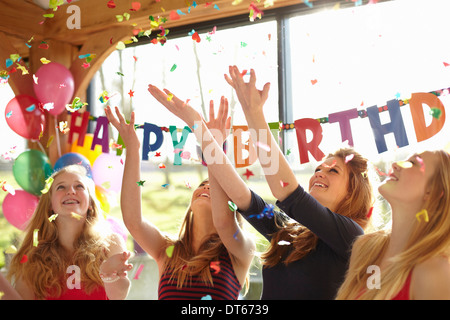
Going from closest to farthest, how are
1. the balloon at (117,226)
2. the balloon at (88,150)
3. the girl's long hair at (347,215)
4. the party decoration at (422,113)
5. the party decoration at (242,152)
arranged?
1. the girl's long hair at (347,215)
2. the party decoration at (422,113)
3. the party decoration at (242,152)
4. the balloon at (117,226)
5. the balloon at (88,150)

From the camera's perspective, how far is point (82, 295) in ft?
6.44

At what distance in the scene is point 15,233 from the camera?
3.47 meters

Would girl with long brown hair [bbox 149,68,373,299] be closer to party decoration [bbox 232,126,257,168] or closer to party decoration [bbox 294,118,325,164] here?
party decoration [bbox 294,118,325,164]

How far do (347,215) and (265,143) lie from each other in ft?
1.34

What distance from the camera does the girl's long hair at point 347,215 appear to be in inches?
66.3

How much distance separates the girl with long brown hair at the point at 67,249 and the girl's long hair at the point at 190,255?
0.19m

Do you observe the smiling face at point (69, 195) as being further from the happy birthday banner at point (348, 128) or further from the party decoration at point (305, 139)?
the party decoration at point (305, 139)

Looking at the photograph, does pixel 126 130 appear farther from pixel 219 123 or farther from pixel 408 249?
pixel 408 249

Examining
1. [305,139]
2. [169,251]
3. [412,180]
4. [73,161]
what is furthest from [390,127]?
[73,161]

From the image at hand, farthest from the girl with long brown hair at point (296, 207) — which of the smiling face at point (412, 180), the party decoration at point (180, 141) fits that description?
the party decoration at point (180, 141)

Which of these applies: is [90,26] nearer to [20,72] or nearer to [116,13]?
[116,13]

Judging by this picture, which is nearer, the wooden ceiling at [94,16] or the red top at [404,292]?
the red top at [404,292]

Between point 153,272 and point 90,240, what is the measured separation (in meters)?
1.29
